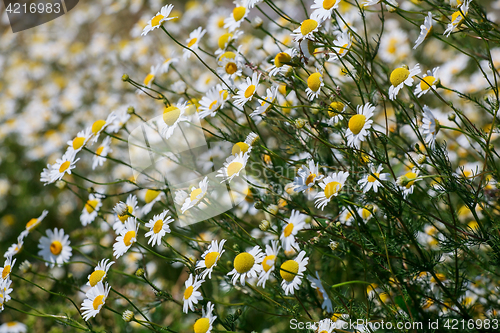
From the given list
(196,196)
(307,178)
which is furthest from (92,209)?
(307,178)

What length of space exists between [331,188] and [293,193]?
1.90ft

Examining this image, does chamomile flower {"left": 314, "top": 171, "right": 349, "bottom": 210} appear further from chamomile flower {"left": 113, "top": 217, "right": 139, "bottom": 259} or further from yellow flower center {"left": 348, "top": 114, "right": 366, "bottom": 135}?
chamomile flower {"left": 113, "top": 217, "right": 139, "bottom": 259}

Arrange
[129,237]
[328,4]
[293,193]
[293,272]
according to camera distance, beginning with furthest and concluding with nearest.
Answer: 1. [293,193]
2. [129,237]
3. [328,4]
4. [293,272]

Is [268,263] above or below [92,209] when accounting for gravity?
below

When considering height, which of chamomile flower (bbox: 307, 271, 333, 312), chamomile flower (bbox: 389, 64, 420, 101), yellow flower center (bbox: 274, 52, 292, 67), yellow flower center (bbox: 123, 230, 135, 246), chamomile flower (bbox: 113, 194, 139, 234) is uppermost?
yellow flower center (bbox: 274, 52, 292, 67)

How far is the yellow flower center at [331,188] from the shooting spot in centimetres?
121

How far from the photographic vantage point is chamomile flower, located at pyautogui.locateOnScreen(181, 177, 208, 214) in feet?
4.56

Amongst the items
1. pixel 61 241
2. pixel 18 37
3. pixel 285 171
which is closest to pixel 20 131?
pixel 18 37

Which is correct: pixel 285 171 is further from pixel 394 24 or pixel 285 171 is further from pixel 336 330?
pixel 394 24

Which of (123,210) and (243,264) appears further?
(123,210)

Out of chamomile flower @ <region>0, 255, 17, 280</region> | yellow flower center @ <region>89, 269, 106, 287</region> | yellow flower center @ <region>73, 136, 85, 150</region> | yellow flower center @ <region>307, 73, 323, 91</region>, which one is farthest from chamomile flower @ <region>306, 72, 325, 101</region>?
chamomile flower @ <region>0, 255, 17, 280</region>

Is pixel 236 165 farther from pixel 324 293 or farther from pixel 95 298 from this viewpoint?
pixel 95 298

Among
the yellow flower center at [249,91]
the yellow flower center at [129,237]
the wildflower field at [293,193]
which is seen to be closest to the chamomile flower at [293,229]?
the wildflower field at [293,193]

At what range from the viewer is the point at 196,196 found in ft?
Answer: 4.64
